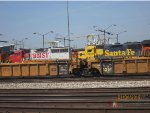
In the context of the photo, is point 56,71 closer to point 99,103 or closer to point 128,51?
point 128,51

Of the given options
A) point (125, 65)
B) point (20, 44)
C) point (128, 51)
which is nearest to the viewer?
point (125, 65)

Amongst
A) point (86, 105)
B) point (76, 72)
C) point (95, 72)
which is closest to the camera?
point (86, 105)

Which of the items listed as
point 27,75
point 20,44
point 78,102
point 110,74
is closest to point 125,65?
point 110,74

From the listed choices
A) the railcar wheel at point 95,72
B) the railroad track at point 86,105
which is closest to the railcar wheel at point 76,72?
the railcar wheel at point 95,72

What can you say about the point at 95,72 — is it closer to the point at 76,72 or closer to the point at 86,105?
the point at 76,72

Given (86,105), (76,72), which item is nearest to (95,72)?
(76,72)

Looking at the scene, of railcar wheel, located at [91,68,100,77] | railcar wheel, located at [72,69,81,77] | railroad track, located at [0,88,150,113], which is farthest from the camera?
railcar wheel, located at [72,69,81,77]

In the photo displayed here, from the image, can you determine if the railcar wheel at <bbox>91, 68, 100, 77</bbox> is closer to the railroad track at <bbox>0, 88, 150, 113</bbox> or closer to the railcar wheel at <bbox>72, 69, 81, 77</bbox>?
the railcar wheel at <bbox>72, 69, 81, 77</bbox>

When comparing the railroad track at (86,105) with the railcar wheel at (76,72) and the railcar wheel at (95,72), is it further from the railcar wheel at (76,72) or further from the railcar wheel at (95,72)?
the railcar wheel at (76,72)

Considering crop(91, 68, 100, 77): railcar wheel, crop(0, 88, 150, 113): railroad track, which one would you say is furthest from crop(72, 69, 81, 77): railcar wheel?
crop(0, 88, 150, 113): railroad track

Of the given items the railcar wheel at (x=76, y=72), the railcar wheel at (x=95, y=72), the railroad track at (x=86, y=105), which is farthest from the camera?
the railcar wheel at (x=76, y=72)

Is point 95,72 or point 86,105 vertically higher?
point 95,72

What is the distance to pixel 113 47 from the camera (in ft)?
108

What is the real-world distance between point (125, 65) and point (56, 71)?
267 inches
